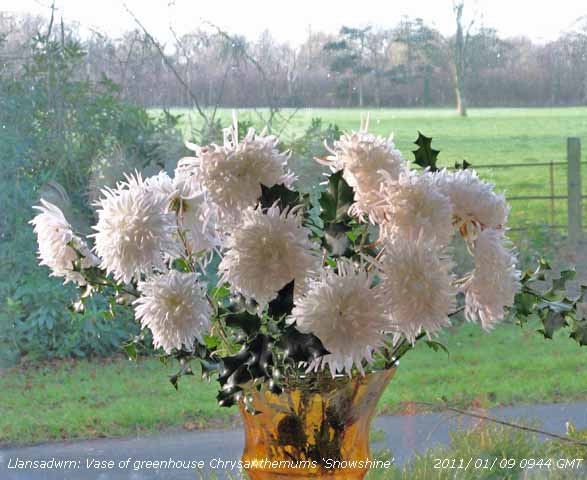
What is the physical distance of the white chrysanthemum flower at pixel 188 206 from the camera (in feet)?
2.30

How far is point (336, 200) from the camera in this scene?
685 millimetres

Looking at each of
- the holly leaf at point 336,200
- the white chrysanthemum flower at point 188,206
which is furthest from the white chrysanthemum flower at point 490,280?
the white chrysanthemum flower at point 188,206

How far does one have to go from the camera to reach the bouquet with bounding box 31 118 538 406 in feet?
2.09

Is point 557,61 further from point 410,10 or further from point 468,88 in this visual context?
point 410,10

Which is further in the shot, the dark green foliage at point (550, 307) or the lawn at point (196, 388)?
the lawn at point (196, 388)

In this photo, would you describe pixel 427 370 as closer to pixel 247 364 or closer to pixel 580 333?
pixel 580 333

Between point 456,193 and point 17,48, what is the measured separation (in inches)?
70.7

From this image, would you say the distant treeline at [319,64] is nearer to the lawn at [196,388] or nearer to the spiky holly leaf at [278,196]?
the lawn at [196,388]

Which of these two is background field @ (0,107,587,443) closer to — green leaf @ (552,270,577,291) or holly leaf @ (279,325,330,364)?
green leaf @ (552,270,577,291)

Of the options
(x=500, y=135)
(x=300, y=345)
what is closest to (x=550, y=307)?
(x=300, y=345)

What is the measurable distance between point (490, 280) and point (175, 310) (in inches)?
9.1

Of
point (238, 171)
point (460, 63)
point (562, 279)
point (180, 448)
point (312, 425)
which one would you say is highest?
point (460, 63)

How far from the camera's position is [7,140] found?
2314 mm

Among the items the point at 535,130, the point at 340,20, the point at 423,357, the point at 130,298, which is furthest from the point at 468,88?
the point at 130,298
